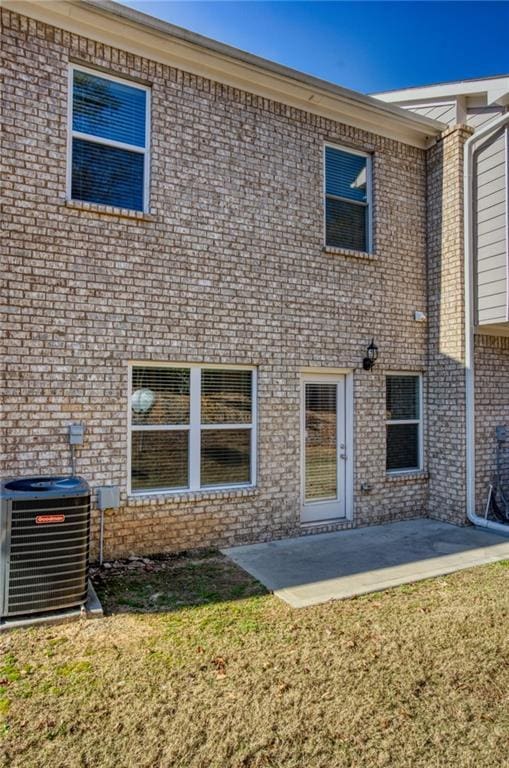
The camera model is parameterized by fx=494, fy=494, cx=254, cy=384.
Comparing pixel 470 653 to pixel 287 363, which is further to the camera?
pixel 287 363

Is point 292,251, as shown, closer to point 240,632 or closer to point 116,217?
point 116,217

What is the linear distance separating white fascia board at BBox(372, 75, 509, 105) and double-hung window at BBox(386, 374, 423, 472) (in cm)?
463

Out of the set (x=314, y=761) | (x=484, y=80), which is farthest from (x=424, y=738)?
(x=484, y=80)

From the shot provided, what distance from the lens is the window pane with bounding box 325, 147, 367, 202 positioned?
7.49 metres

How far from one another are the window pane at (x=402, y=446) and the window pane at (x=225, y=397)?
2.56 meters

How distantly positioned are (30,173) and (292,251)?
3402 millimetres

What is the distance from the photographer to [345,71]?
8.38m

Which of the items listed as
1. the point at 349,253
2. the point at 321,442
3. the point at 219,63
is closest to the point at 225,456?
the point at 321,442

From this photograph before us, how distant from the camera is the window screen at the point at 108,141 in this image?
5805mm

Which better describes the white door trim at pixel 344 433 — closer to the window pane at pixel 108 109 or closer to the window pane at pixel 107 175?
the window pane at pixel 107 175

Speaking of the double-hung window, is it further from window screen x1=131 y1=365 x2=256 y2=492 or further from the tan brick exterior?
window screen x1=131 y1=365 x2=256 y2=492

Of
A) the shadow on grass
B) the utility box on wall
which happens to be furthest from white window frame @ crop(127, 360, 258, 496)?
the shadow on grass

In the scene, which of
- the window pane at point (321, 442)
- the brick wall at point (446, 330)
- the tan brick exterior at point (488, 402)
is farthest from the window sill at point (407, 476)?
the window pane at point (321, 442)

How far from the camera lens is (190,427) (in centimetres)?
631
